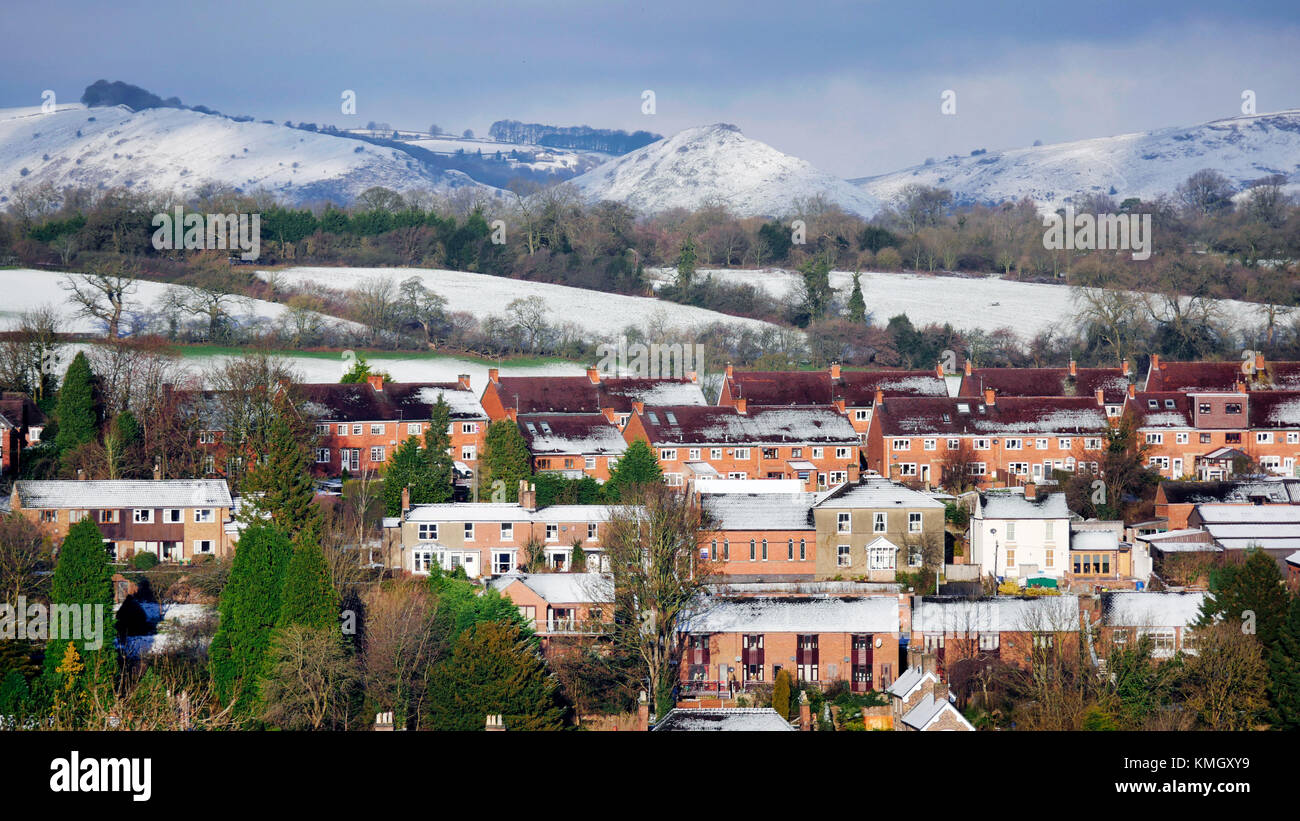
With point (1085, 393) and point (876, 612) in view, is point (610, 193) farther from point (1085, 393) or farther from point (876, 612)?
point (876, 612)

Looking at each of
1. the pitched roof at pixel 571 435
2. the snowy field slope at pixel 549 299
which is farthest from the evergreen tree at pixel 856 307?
the pitched roof at pixel 571 435

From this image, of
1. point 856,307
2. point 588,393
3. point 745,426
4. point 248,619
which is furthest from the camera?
point 856,307

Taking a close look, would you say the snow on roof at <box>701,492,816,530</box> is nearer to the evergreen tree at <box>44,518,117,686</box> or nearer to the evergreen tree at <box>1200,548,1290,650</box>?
the evergreen tree at <box>1200,548,1290,650</box>

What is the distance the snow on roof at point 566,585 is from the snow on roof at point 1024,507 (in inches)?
496

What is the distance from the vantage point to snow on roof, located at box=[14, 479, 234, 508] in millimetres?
47375

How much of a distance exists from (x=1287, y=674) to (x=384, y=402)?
37.0 m

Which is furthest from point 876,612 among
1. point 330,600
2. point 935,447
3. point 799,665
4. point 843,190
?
point 843,190

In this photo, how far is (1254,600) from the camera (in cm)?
3812

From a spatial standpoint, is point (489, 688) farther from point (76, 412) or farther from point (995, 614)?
point (76, 412)

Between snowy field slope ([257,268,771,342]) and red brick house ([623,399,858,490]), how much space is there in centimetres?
2736

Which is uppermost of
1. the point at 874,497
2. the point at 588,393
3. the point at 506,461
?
the point at 588,393

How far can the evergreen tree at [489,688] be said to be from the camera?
32281 mm

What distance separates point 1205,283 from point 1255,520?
47.4 meters

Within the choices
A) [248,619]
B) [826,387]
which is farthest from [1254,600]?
[826,387]
